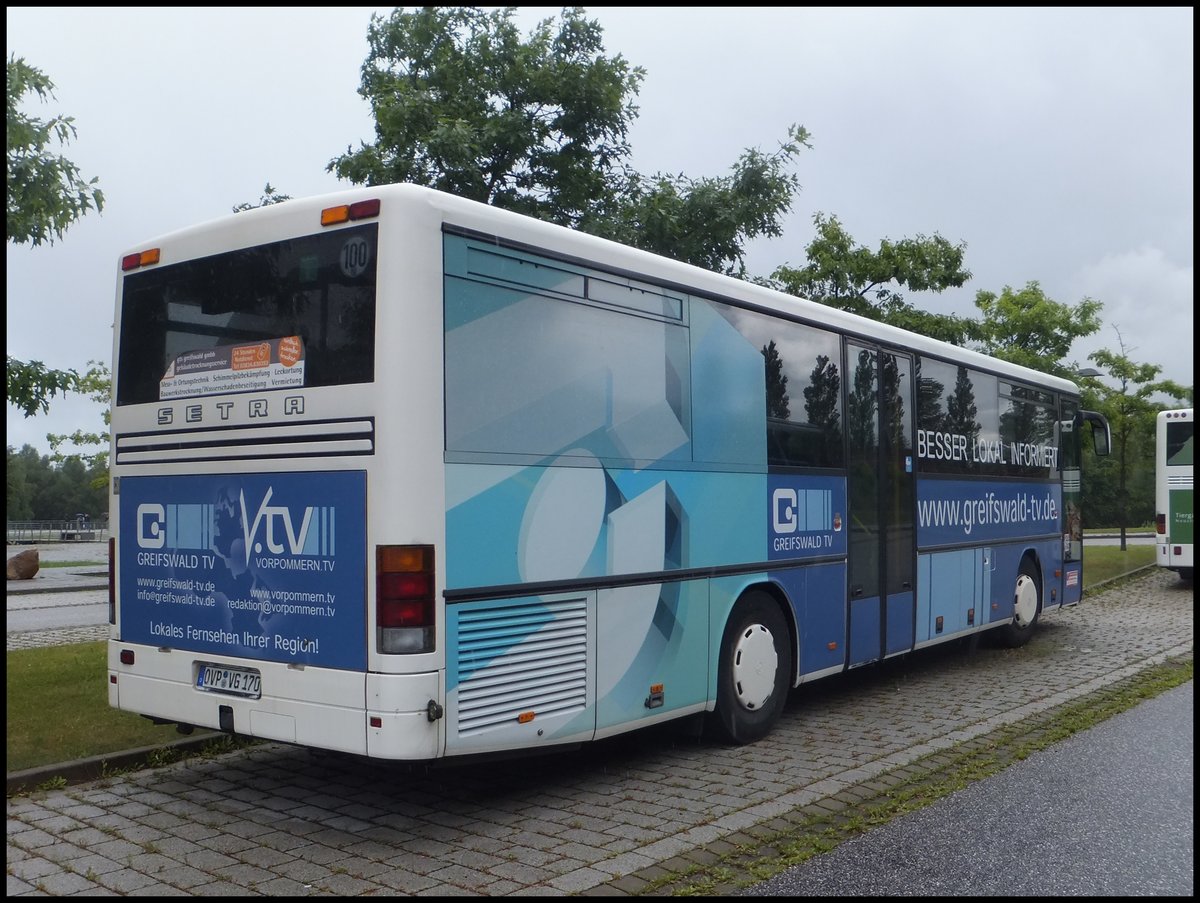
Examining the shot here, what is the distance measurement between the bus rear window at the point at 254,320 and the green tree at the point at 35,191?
4981 mm

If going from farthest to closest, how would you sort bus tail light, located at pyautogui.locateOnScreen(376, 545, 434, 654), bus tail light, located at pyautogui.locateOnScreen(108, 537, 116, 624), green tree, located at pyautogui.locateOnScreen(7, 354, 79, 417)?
green tree, located at pyautogui.locateOnScreen(7, 354, 79, 417)
bus tail light, located at pyautogui.locateOnScreen(108, 537, 116, 624)
bus tail light, located at pyautogui.locateOnScreen(376, 545, 434, 654)

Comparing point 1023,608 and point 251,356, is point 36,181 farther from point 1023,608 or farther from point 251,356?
point 1023,608

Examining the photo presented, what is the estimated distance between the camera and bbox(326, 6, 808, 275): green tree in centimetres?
1288

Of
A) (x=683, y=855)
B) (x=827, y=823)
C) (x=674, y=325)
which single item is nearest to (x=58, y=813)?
(x=683, y=855)

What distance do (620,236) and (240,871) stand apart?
8.96m

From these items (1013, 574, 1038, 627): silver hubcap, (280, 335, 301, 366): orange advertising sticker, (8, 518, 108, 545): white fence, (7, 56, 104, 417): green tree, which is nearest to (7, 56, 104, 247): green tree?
(7, 56, 104, 417): green tree

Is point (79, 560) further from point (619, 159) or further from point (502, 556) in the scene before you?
point (502, 556)

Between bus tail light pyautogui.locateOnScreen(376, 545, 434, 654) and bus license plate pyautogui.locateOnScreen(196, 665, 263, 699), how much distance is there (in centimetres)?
94

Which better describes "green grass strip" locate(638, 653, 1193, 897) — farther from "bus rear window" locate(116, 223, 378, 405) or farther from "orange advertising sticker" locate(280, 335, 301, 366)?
"orange advertising sticker" locate(280, 335, 301, 366)

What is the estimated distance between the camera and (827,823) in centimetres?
582

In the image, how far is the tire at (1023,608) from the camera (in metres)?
12.6

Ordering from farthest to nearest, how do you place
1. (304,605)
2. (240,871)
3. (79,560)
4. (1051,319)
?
1. (79,560)
2. (1051,319)
3. (304,605)
4. (240,871)

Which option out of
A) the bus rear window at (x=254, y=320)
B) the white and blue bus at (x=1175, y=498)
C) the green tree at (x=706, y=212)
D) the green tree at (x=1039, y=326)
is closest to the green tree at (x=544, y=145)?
the green tree at (x=706, y=212)

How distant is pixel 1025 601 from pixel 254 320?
9.88m
